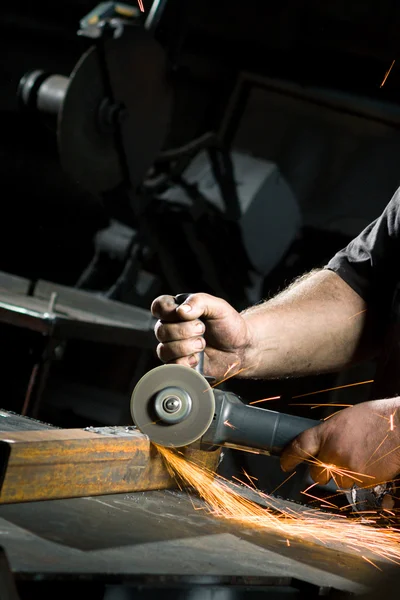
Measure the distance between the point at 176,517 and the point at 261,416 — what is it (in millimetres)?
296

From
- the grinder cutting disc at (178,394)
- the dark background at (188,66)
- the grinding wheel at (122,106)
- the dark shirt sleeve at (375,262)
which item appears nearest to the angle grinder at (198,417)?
the grinder cutting disc at (178,394)

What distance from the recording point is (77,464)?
1.60 m

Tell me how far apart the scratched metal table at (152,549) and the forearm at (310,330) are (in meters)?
0.66

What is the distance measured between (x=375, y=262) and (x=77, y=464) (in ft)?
3.67

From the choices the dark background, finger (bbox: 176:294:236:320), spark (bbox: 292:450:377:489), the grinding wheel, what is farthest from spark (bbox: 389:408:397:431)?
the dark background

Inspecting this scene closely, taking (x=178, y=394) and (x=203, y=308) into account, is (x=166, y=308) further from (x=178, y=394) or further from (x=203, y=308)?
(x=178, y=394)

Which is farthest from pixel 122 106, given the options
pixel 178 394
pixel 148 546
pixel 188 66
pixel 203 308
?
pixel 148 546

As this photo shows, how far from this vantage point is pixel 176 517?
1644 mm

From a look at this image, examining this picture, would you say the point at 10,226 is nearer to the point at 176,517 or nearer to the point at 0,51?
the point at 0,51

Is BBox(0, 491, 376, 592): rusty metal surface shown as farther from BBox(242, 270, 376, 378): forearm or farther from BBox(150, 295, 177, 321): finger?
BBox(242, 270, 376, 378): forearm

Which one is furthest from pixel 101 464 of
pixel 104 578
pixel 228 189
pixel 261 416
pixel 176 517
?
pixel 228 189

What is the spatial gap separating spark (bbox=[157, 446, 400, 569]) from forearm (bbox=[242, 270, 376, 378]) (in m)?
0.45

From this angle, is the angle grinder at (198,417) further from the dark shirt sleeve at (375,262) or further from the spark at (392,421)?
the dark shirt sleeve at (375,262)

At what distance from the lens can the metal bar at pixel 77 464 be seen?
1483 mm
